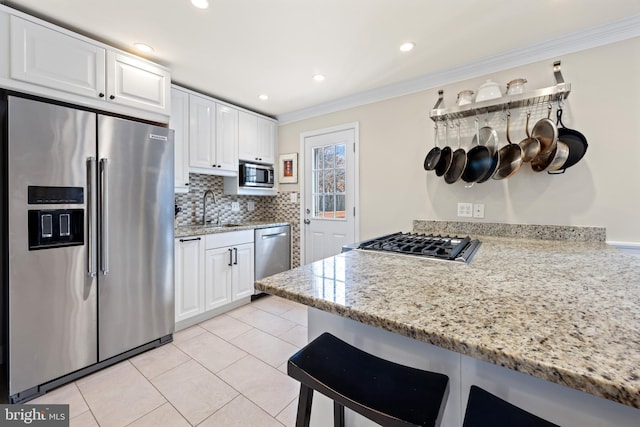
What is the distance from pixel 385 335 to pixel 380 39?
1988mm

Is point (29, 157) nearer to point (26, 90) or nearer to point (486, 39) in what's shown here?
point (26, 90)

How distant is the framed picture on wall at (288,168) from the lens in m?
3.60

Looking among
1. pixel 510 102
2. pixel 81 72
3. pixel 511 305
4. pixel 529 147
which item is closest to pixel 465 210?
pixel 529 147

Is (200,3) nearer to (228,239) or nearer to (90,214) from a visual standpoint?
(90,214)

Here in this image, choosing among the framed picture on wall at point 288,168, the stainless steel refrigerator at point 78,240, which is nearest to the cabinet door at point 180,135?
the stainless steel refrigerator at point 78,240

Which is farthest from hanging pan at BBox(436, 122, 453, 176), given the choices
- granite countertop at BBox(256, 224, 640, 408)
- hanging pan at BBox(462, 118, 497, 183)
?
granite countertop at BBox(256, 224, 640, 408)

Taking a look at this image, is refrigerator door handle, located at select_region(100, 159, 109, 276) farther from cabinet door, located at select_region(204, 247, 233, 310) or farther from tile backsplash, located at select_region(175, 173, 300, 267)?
tile backsplash, located at select_region(175, 173, 300, 267)

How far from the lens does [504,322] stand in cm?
65

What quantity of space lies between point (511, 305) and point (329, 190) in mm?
2625

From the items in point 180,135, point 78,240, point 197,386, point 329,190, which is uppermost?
point 180,135

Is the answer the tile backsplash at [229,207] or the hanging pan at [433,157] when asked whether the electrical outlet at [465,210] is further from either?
the tile backsplash at [229,207]

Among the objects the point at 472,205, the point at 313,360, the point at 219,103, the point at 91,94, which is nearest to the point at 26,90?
the point at 91,94

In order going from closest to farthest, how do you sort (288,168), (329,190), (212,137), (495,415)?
(495,415), (212,137), (329,190), (288,168)

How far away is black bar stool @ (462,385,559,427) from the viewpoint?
61cm
